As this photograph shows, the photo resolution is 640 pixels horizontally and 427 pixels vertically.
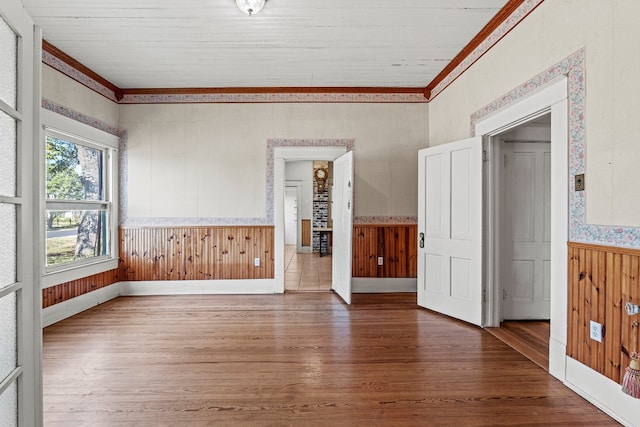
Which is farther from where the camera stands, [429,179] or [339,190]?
[339,190]

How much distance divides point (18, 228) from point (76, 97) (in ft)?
11.5

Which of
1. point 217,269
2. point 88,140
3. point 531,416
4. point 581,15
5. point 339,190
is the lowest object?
point 531,416

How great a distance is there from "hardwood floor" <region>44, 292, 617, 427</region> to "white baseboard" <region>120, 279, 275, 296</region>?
0.84m

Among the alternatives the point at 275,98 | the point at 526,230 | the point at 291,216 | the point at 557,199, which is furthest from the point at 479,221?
the point at 291,216

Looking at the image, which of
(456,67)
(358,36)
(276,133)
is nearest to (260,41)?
(358,36)

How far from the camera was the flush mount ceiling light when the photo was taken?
8.92ft

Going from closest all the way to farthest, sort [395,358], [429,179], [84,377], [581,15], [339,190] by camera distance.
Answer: [581,15]
[84,377]
[395,358]
[429,179]
[339,190]

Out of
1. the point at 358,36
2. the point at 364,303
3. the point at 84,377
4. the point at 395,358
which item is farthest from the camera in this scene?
the point at 364,303

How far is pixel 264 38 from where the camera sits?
3.34 m

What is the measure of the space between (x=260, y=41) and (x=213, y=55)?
2.05 feet

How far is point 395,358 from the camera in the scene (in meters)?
2.71

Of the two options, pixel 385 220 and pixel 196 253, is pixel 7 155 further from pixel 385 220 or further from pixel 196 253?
pixel 385 220

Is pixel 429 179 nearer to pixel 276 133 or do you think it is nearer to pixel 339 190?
pixel 339 190

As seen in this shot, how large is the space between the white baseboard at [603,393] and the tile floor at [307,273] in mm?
3139
